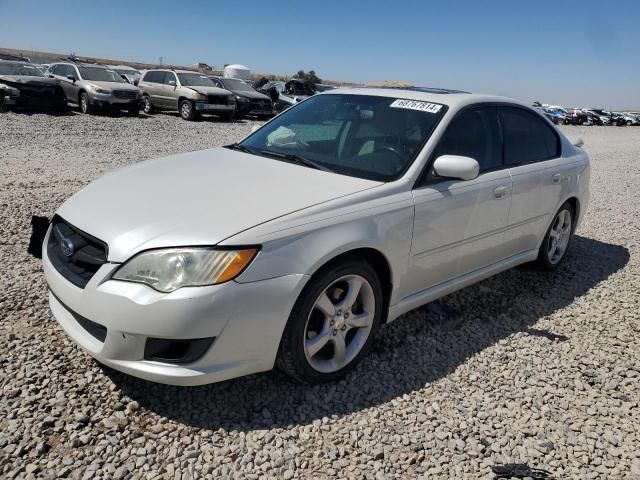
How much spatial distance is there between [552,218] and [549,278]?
2.09ft

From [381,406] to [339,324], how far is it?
49cm

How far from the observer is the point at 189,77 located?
18938 millimetres

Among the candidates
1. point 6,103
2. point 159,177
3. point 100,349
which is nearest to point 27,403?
point 100,349

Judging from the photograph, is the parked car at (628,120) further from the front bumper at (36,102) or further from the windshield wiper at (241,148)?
the windshield wiper at (241,148)

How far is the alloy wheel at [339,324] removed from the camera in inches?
113

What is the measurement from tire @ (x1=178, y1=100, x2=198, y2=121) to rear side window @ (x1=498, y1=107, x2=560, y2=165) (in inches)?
593

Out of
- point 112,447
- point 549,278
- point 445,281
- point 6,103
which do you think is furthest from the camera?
point 6,103

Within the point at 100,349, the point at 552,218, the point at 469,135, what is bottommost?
the point at 100,349

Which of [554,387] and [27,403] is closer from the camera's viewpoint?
[27,403]

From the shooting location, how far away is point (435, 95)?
3.80 m

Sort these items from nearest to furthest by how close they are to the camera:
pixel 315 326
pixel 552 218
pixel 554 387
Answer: pixel 315 326 < pixel 554 387 < pixel 552 218

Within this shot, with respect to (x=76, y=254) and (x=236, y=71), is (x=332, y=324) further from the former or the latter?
(x=236, y=71)

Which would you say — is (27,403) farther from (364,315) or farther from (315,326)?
(364,315)

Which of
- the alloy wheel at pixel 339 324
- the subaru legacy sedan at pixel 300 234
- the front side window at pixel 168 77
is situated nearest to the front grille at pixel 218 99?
the front side window at pixel 168 77
